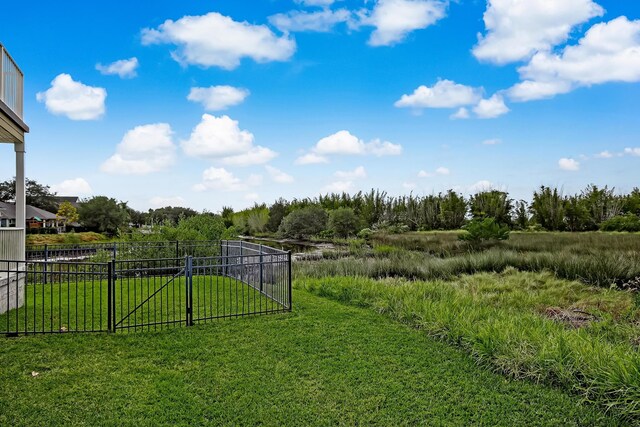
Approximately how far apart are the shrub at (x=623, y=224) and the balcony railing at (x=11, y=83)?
29.2 metres

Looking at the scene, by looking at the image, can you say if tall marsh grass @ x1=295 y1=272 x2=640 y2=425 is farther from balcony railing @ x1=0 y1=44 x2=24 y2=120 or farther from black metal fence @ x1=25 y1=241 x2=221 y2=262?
balcony railing @ x1=0 y1=44 x2=24 y2=120

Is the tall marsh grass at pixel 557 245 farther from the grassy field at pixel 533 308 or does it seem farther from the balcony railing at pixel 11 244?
the balcony railing at pixel 11 244

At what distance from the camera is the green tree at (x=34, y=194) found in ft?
158

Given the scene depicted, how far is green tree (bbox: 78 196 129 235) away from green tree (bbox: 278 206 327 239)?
19206 millimetres

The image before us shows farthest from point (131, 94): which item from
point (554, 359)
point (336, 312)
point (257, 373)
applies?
point (554, 359)

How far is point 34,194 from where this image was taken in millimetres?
52812

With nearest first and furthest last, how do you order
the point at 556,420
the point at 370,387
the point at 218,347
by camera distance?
1. the point at 556,420
2. the point at 370,387
3. the point at 218,347

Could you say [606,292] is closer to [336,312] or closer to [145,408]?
[336,312]

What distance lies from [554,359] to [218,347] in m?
4.39

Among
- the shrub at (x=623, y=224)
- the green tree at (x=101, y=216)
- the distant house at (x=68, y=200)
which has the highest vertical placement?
the distant house at (x=68, y=200)

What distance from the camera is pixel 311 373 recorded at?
5266 millimetres

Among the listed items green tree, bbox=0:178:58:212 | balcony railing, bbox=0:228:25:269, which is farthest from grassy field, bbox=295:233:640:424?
green tree, bbox=0:178:58:212

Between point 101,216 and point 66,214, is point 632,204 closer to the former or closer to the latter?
point 101,216

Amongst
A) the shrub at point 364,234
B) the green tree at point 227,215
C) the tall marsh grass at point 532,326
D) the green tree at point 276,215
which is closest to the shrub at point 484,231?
the tall marsh grass at point 532,326
